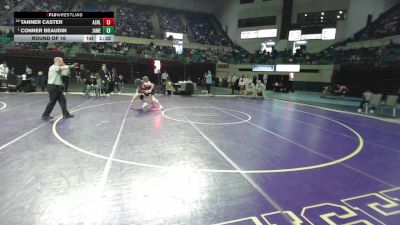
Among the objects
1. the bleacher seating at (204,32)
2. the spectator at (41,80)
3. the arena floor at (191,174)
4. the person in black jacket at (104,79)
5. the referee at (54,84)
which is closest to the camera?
the arena floor at (191,174)

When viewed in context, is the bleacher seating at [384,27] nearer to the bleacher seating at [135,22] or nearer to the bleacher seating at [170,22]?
the bleacher seating at [170,22]

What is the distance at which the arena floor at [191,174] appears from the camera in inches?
145

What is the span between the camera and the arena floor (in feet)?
12.1

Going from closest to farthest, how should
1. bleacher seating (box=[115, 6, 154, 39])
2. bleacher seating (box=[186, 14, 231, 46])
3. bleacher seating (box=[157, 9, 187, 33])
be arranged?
bleacher seating (box=[115, 6, 154, 39])
bleacher seating (box=[157, 9, 187, 33])
bleacher seating (box=[186, 14, 231, 46])

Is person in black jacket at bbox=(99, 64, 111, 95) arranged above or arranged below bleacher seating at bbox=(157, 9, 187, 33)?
below

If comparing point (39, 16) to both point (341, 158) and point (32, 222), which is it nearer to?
point (32, 222)

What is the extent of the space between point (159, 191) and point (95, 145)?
9.69 ft

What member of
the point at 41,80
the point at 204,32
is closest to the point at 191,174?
the point at 41,80
